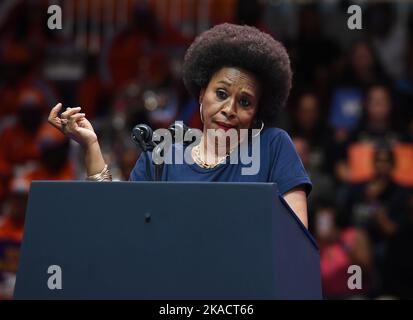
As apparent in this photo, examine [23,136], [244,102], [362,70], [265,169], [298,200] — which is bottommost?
[298,200]

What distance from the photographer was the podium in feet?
8.66

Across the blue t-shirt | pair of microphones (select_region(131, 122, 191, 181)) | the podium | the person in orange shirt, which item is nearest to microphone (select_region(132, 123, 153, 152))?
pair of microphones (select_region(131, 122, 191, 181))

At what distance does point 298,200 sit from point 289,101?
3807 millimetres

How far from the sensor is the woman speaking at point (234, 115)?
3281 mm

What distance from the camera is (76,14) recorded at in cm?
815

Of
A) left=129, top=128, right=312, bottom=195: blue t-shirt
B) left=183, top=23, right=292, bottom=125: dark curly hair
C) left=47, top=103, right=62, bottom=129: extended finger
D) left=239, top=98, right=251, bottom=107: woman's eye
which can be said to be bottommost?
left=129, top=128, right=312, bottom=195: blue t-shirt

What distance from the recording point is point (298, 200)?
323 centimetres

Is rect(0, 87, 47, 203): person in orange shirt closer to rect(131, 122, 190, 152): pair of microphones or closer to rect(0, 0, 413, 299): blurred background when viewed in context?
rect(0, 0, 413, 299): blurred background

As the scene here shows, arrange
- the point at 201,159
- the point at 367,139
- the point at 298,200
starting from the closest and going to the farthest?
the point at 298,200, the point at 201,159, the point at 367,139

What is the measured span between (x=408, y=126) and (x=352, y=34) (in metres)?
1.15

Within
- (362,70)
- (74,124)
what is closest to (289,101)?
(362,70)

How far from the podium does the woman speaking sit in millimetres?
498

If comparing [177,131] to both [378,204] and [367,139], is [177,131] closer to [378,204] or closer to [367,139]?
[378,204]
